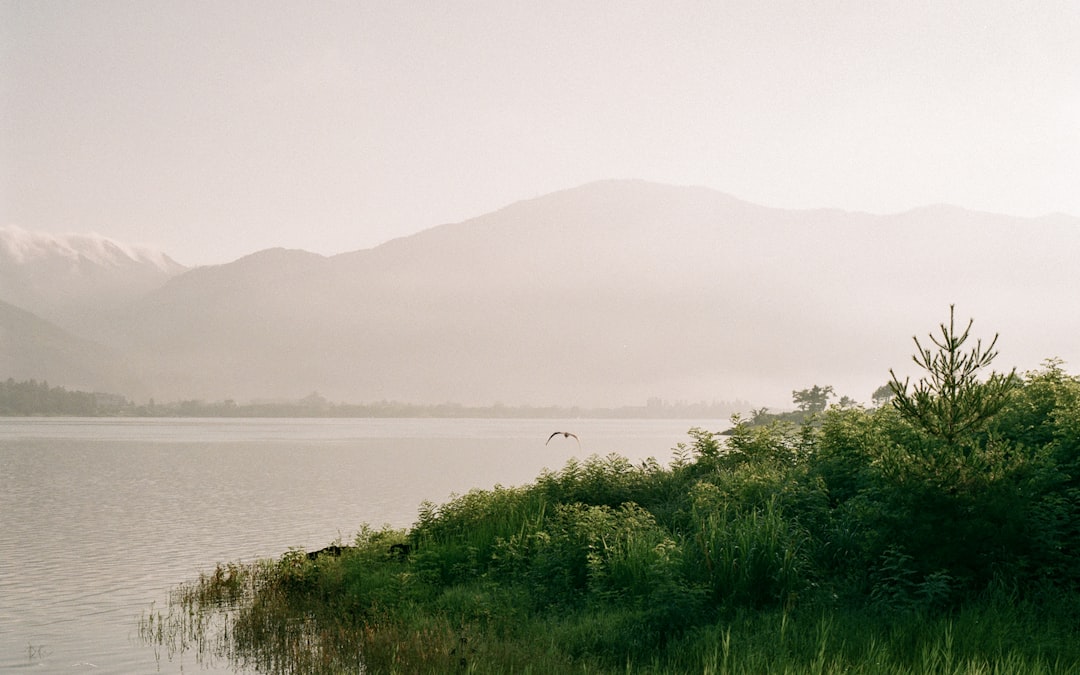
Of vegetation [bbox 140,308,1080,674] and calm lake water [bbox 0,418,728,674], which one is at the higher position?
vegetation [bbox 140,308,1080,674]

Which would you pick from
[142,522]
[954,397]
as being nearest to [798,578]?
[954,397]

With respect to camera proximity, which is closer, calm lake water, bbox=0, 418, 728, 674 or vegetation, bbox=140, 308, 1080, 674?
vegetation, bbox=140, 308, 1080, 674

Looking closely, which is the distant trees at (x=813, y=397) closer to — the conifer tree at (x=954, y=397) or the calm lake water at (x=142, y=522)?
the calm lake water at (x=142, y=522)

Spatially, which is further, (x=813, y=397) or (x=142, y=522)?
(x=813, y=397)

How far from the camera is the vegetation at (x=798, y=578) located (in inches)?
526

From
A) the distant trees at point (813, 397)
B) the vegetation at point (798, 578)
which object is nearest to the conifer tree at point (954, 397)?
the vegetation at point (798, 578)

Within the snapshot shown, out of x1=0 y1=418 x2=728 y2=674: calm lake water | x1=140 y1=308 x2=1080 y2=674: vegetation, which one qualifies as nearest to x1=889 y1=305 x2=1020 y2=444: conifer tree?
x1=140 y1=308 x2=1080 y2=674: vegetation

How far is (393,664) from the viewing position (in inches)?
587

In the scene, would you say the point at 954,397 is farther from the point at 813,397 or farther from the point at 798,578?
the point at 813,397

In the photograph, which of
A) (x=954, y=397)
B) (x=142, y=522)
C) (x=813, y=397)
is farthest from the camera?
(x=813, y=397)

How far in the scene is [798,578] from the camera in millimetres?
16188

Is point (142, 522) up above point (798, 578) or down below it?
below

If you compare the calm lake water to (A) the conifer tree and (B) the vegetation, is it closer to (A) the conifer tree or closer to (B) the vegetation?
(B) the vegetation

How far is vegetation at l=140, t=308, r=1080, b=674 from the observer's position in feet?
43.9
